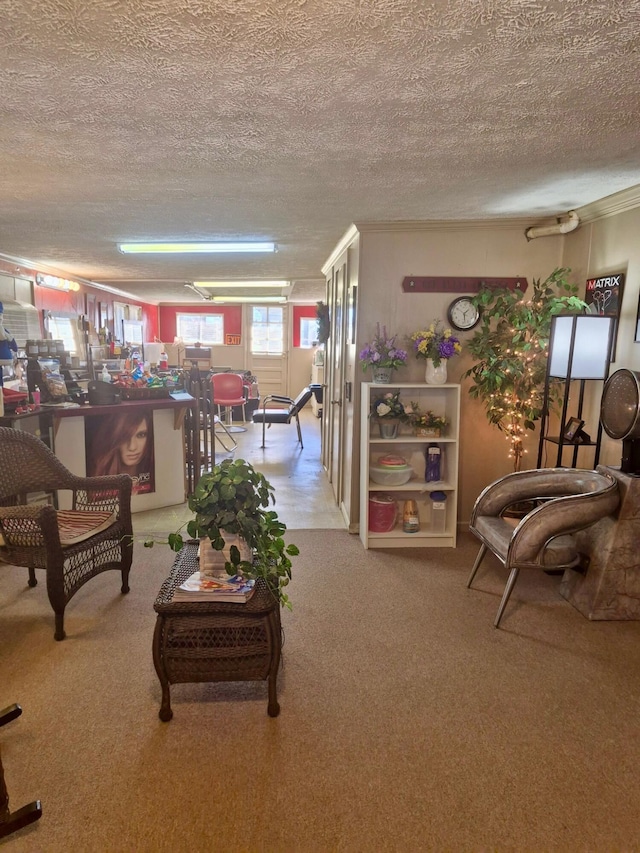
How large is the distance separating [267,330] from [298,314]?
2.61ft

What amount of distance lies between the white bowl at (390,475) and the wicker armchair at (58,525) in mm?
1620

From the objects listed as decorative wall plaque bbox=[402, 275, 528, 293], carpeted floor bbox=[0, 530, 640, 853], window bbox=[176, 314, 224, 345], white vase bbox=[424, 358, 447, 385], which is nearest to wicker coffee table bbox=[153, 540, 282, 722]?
carpeted floor bbox=[0, 530, 640, 853]

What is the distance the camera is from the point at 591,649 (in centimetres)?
241

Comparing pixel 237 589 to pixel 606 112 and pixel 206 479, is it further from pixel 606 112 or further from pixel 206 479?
pixel 606 112

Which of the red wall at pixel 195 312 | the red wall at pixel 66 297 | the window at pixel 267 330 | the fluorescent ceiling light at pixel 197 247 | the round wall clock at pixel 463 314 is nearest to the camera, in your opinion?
the round wall clock at pixel 463 314

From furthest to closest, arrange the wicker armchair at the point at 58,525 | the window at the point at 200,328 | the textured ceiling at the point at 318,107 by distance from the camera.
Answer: the window at the point at 200,328
the wicker armchair at the point at 58,525
the textured ceiling at the point at 318,107

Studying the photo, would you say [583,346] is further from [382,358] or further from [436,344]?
[382,358]

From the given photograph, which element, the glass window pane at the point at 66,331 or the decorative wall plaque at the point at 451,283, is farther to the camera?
the glass window pane at the point at 66,331

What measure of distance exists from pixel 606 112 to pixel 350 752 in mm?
2436

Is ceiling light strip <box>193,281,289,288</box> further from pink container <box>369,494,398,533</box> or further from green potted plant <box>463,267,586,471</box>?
pink container <box>369,494,398,533</box>

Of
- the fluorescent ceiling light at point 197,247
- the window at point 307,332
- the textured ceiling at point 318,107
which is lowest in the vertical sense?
the window at point 307,332

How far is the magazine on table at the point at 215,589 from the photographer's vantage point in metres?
1.89

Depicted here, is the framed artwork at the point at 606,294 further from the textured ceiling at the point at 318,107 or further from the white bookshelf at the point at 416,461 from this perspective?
the white bookshelf at the point at 416,461

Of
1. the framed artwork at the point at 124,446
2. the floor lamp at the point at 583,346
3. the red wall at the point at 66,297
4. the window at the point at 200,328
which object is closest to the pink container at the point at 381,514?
the floor lamp at the point at 583,346
